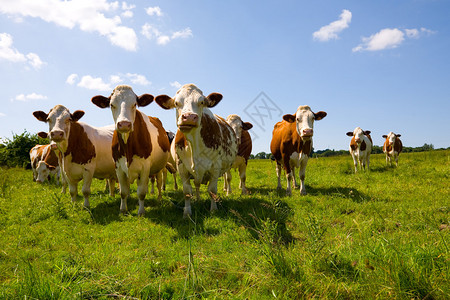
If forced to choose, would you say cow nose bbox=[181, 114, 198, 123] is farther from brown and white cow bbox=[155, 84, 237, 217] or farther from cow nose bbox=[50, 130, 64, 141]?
cow nose bbox=[50, 130, 64, 141]

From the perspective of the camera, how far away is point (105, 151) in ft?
25.6

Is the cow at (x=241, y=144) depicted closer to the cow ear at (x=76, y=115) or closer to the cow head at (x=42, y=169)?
the cow ear at (x=76, y=115)

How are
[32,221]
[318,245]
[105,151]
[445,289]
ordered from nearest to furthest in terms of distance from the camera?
[445,289] → [318,245] → [32,221] → [105,151]

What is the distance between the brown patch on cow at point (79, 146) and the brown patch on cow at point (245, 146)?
15.8 ft

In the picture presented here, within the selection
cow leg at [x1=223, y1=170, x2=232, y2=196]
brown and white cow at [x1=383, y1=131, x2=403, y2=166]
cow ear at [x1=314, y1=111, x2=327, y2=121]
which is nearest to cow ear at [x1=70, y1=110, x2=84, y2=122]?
cow leg at [x1=223, y1=170, x2=232, y2=196]

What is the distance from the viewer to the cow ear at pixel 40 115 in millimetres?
7212

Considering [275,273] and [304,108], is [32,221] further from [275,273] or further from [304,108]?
[304,108]

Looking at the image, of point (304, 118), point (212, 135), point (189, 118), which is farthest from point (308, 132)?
point (189, 118)

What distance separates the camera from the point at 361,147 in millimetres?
15266

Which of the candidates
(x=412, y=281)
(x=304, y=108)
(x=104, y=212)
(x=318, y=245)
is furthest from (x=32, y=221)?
(x=304, y=108)

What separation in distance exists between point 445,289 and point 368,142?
49.4 ft

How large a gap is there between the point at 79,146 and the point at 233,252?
5.46 meters

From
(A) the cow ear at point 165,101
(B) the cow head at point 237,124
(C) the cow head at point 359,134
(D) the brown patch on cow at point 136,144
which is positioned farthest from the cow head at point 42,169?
(C) the cow head at point 359,134

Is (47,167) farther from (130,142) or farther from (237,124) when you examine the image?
(237,124)
